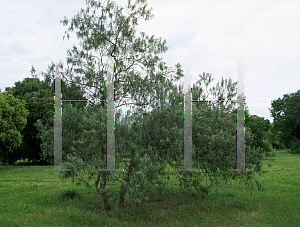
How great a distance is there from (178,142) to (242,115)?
240 centimetres

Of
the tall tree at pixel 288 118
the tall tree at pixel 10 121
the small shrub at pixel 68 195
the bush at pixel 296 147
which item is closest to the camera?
the small shrub at pixel 68 195

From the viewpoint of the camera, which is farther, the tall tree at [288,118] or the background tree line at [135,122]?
the tall tree at [288,118]

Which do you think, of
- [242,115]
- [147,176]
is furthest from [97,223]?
[242,115]

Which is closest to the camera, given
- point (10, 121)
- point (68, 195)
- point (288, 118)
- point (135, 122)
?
point (135, 122)

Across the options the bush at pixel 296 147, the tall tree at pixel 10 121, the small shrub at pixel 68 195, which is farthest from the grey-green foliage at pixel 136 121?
the bush at pixel 296 147

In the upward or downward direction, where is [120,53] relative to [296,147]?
upward

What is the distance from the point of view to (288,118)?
1799 inches

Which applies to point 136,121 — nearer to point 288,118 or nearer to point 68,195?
point 68,195

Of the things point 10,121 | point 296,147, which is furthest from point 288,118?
point 10,121

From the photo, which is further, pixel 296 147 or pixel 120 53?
pixel 296 147

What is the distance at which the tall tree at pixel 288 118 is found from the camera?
43.6m

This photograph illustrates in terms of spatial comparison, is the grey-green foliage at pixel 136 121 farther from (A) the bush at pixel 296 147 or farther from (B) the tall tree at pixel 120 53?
(A) the bush at pixel 296 147

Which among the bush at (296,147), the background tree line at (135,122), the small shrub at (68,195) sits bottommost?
the bush at (296,147)

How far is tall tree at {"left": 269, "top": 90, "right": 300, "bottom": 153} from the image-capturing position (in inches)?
1718
